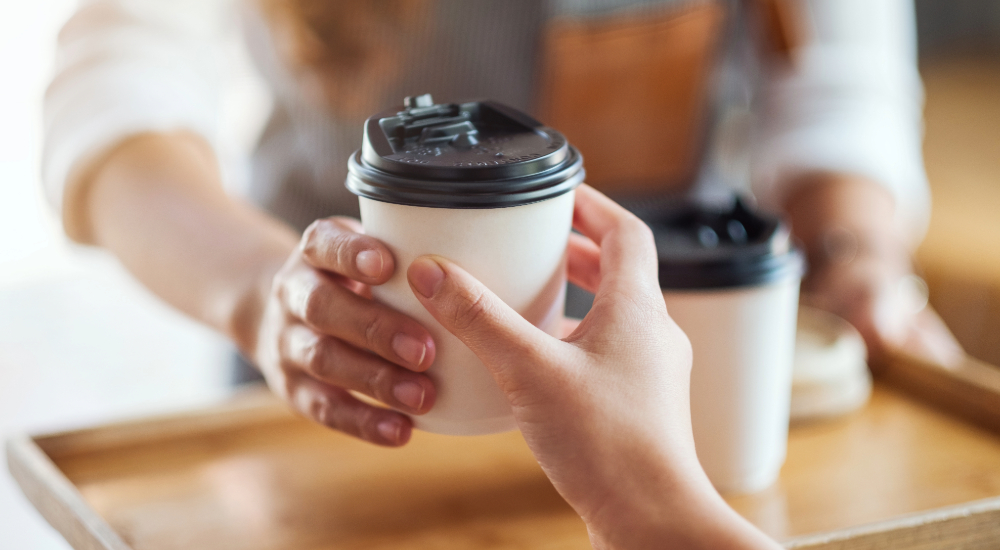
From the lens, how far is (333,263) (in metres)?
0.49

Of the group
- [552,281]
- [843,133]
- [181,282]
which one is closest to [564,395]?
[552,281]

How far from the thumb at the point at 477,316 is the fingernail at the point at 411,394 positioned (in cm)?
6

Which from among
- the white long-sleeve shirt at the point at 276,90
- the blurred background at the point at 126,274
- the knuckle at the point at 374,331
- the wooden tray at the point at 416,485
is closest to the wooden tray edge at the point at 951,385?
the wooden tray at the point at 416,485

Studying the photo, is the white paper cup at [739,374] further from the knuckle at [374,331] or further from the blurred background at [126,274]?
the blurred background at [126,274]

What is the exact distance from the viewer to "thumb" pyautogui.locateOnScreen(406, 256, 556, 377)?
0.42 meters

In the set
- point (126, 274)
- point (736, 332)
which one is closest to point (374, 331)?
point (736, 332)

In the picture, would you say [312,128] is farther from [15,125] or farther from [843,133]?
[15,125]

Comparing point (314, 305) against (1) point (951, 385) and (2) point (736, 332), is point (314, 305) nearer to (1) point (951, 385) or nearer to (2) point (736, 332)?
→ (2) point (736, 332)

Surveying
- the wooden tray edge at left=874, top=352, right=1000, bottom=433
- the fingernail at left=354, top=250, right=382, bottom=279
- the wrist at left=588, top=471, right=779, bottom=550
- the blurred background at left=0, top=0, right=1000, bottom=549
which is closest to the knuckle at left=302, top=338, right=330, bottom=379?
the fingernail at left=354, top=250, right=382, bottom=279

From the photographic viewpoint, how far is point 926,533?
563mm

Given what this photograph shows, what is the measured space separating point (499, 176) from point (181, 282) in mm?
435

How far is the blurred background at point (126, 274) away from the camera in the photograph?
210 centimetres

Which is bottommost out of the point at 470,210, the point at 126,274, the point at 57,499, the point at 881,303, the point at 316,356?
the point at 126,274

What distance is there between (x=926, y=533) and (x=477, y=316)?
14.6 inches
